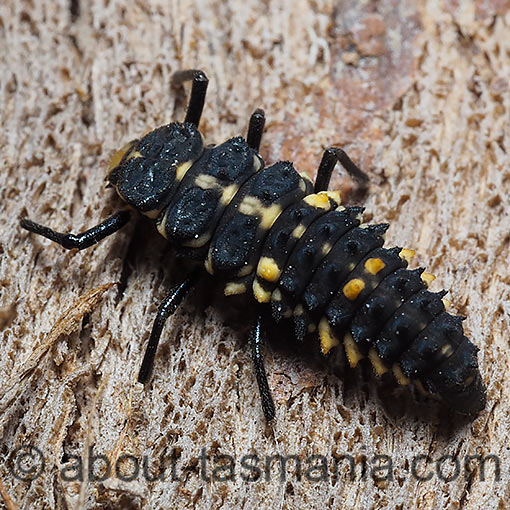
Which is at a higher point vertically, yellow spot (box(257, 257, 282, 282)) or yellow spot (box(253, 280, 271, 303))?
yellow spot (box(257, 257, 282, 282))

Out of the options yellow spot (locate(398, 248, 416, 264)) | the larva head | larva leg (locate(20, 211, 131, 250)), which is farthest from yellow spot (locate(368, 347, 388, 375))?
larva leg (locate(20, 211, 131, 250))

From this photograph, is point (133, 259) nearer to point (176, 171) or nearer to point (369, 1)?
point (176, 171)

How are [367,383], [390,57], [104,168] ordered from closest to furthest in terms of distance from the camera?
[367,383]
[104,168]
[390,57]

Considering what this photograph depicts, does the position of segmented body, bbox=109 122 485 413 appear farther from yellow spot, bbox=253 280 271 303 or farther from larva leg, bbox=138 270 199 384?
larva leg, bbox=138 270 199 384

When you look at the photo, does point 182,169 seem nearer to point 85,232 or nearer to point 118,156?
point 118,156

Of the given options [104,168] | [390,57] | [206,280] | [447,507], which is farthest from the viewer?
[390,57]

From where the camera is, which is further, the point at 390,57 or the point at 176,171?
the point at 390,57

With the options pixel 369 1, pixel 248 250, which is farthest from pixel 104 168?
pixel 369 1
